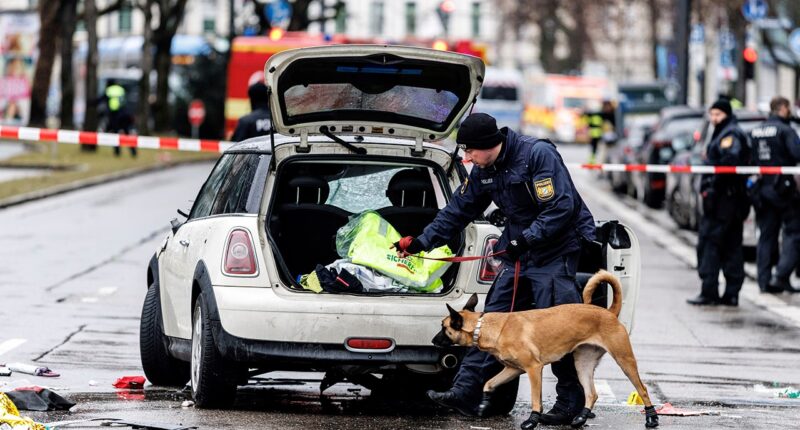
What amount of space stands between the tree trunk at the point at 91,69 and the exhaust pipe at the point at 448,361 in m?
31.9

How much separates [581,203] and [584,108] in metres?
63.1

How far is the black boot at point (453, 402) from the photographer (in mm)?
8297

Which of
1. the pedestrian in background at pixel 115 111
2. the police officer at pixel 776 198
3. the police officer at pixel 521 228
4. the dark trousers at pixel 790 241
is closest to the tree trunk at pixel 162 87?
the pedestrian in background at pixel 115 111

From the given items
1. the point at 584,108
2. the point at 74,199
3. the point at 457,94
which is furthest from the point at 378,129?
the point at 584,108

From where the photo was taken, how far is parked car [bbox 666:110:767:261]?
781 inches

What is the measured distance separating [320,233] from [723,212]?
6413 mm

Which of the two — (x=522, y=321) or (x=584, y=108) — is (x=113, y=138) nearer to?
(x=522, y=321)

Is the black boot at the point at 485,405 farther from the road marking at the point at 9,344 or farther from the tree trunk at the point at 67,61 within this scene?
the tree trunk at the point at 67,61

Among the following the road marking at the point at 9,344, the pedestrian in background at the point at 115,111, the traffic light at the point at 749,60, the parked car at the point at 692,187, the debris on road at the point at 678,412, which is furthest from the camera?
the pedestrian in background at the point at 115,111

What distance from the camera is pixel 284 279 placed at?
832 cm

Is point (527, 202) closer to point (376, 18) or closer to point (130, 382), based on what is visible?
point (130, 382)

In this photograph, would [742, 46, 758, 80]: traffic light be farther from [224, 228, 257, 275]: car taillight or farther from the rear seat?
[224, 228, 257, 275]: car taillight

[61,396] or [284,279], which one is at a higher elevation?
[284,279]

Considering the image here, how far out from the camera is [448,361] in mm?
8289
